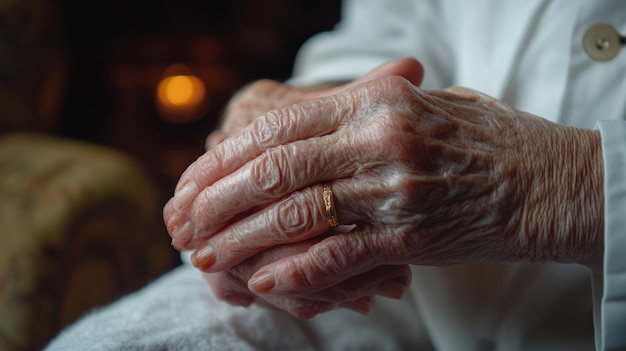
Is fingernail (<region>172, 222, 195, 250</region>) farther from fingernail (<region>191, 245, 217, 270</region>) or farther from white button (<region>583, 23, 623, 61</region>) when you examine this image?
white button (<region>583, 23, 623, 61</region>)

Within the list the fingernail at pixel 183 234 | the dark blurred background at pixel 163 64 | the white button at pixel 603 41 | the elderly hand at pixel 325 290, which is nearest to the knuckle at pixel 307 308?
the elderly hand at pixel 325 290

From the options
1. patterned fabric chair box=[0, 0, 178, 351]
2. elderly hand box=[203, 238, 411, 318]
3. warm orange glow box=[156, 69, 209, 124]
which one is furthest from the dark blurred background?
elderly hand box=[203, 238, 411, 318]

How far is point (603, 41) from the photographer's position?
0.62 m

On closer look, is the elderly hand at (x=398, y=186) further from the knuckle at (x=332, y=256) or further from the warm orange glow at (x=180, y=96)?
the warm orange glow at (x=180, y=96)

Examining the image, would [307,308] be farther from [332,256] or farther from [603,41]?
[603,41]

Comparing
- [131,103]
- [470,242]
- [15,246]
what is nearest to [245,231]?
[470,242]

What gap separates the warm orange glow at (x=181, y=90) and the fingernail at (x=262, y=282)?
1.49m

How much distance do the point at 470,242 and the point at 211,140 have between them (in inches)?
10.9

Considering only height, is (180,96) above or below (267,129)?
below

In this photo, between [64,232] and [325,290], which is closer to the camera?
[325,290]

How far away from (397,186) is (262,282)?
131mm

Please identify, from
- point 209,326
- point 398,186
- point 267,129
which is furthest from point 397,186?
point 209,326

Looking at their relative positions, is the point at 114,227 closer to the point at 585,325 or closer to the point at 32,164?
the point at 32,164

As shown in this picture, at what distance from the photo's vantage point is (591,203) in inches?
19.7
